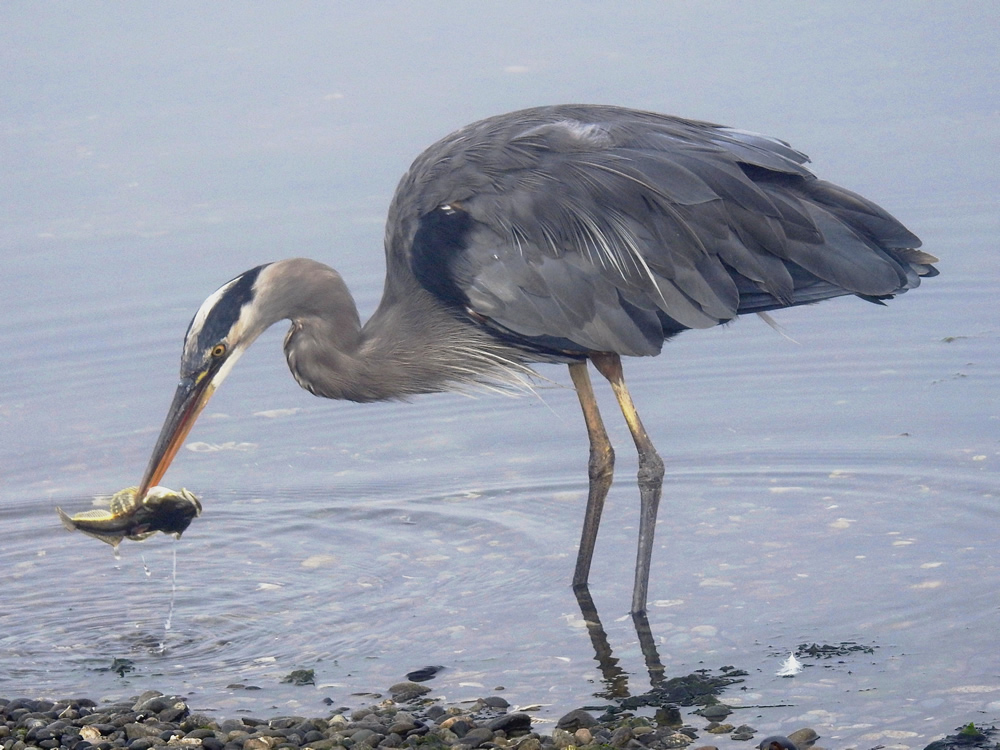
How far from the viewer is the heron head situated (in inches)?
257

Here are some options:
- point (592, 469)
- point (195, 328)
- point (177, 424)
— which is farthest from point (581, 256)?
point (177, 424)

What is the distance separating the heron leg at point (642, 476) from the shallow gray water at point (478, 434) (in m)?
0.16

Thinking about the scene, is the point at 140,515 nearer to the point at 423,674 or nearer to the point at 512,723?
the point at 423,674

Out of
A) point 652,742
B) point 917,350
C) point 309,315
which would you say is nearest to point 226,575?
point 309,315

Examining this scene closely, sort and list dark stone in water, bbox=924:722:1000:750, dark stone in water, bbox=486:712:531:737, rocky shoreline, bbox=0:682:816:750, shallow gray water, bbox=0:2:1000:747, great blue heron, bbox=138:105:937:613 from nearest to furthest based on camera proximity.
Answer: dark stone in water, bbox=924:722:1000:750
rocky shoreline, bbox=0:682:816:750
dark stone in water, bbox=486:712:531:737
shallow gray water, bbox=0:2:1000:747
great blue heron, bbox=138:105:937:613

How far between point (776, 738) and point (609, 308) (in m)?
2.24

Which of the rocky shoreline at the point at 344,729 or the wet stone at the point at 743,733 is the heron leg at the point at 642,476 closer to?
the rocky shoreline at the point at 344,729

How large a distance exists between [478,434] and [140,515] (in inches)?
124

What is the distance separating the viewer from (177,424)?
6551 mm

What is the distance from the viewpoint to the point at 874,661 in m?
6.03

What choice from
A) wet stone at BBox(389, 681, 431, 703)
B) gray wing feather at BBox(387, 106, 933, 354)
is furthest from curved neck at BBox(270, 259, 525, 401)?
wet stone at BBox(389, 681, 431, 703)

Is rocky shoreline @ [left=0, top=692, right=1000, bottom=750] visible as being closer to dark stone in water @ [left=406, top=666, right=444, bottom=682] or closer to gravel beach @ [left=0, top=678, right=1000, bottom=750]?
gravel beach @ [left=0, top=678, right=1000, bottom=750]

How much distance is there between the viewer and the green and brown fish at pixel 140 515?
6.48m

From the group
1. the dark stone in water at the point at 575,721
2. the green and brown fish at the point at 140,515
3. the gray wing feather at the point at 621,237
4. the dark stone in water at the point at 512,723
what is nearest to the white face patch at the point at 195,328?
the green and brown fish at the point at 140,515
